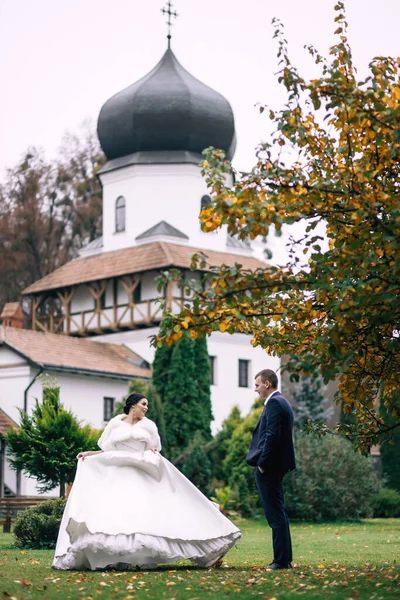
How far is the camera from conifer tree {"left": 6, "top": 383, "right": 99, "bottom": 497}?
20.8 meters

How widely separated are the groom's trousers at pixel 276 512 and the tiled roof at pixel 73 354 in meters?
28.7

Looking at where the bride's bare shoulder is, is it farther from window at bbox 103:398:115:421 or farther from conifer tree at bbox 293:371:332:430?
conifer tree at bbox 293:371:332:430

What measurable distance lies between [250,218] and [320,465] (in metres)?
20.1

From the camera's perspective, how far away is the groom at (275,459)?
11.3m

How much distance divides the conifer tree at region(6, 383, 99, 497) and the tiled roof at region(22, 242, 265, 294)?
907 inches

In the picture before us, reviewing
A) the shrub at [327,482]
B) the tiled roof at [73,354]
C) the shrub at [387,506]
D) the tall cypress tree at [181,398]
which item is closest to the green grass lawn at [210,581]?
the shrub at [327,482]

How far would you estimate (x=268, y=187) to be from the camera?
9.92 metres

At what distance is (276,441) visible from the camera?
11.3 m

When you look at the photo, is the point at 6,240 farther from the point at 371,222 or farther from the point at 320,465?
the point at 371,222

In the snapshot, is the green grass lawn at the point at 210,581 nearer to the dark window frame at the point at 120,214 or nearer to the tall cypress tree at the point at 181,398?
the tall cypress tree at the point at 181,398

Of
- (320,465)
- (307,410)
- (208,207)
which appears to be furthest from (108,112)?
(208,207)

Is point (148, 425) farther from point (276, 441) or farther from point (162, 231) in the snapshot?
point (162, 231)

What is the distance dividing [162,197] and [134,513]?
3848cm

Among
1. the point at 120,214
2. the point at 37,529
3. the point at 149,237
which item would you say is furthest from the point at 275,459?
the point at 120,214
